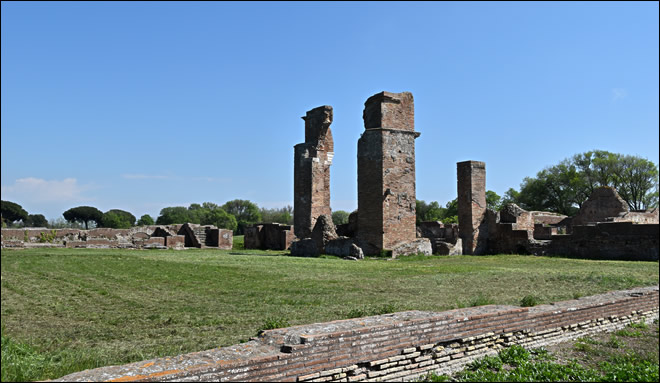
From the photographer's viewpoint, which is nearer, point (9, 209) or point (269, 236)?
point (9, 209)

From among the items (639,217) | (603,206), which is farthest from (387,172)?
(639,217)

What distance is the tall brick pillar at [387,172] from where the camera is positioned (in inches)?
686

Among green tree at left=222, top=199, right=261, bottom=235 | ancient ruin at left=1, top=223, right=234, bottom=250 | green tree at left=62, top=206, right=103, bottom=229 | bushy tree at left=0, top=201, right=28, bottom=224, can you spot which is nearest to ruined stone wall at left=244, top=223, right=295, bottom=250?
ancient ruin at left=1, top=223, right=234, bottom=250

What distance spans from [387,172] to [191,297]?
1142cm

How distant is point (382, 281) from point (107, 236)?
1872 centimetres

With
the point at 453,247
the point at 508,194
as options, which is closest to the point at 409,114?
the point at 453,247

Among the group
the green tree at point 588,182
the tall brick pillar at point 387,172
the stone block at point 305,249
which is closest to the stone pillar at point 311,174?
the stone block at point 305,249

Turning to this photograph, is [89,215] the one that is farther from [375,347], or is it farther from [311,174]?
[375,347]

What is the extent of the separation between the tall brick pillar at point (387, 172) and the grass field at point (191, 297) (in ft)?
16.1

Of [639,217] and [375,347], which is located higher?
[639,217]

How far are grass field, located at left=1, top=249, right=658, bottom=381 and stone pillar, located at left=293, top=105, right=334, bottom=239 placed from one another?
33.3 ft

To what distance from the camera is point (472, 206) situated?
66.8ft

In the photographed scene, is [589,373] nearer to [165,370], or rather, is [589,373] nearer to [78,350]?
[165,370]

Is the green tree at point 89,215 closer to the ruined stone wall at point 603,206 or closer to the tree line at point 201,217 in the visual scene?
the tree line at point 201,217
